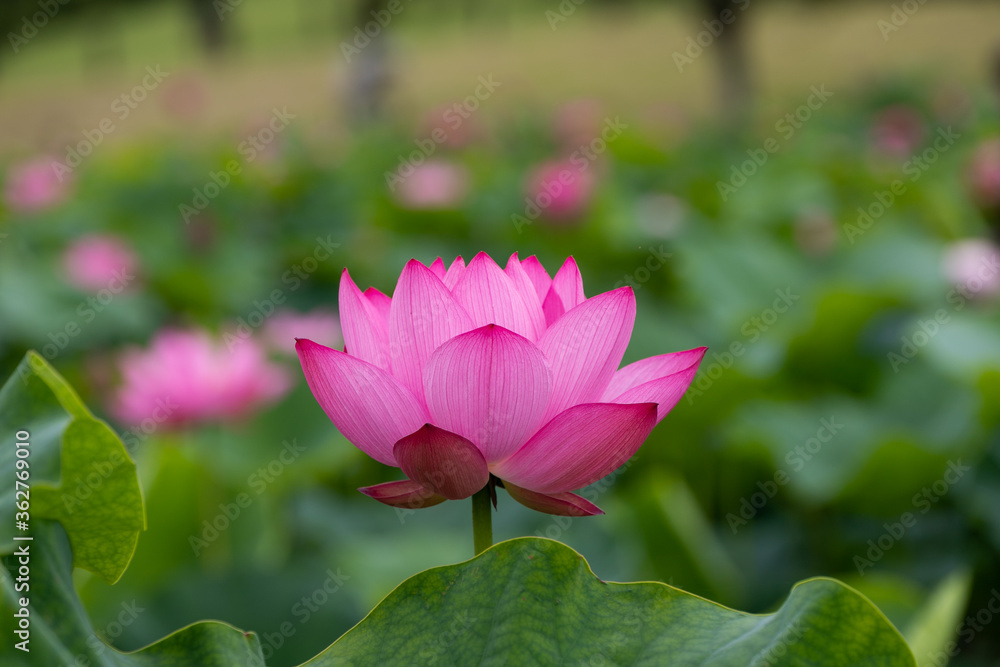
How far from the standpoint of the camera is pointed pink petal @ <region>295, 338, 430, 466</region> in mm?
359

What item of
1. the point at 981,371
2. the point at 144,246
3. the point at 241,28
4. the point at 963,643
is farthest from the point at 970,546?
the point at 241,28

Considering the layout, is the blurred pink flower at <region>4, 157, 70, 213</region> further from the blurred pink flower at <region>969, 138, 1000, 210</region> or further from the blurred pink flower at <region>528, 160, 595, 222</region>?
the blurred pink flower at <region>969, 138, 1000, 210</region>

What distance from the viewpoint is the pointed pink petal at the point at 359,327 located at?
393mm

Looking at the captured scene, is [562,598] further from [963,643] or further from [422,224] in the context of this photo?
[422,224]

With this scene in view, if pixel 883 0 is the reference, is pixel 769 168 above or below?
below

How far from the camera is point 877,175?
2996mm

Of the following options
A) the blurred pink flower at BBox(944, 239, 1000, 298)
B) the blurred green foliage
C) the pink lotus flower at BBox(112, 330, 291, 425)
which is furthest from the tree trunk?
the pink lotus flower at BBox(112, 330, 291, 425)

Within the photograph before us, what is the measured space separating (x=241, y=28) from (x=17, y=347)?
21.5 m

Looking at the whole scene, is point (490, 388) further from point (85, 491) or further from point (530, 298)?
point (85, 491)

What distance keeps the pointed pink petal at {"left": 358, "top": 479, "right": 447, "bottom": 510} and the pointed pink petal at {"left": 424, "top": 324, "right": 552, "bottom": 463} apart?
30 millimetres

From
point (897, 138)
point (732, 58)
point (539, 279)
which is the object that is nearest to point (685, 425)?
point (539, 279)

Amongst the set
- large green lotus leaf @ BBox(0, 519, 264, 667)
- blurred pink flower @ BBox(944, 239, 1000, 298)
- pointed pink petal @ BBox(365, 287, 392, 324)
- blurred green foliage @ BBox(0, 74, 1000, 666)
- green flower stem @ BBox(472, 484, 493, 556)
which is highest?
pointed pink petal @ BBox(365, 287, 392, 324)

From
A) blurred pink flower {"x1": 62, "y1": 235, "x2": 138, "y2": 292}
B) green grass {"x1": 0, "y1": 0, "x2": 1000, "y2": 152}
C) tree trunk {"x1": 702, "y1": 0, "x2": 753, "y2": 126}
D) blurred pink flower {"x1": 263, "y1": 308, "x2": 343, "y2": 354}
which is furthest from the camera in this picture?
green grass {"x1": 0, "y1": 0, "x2": 1000, "y2": 152}

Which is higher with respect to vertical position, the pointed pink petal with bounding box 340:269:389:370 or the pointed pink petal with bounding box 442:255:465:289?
the pointed pink petal with bounding box 442:255:465:289
